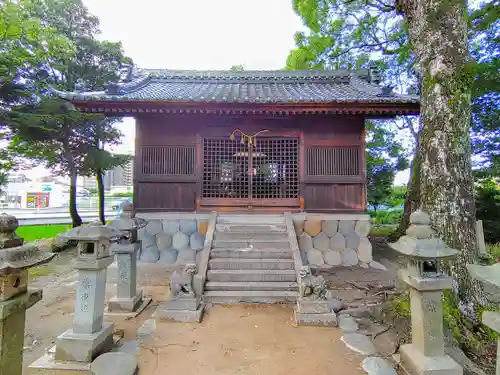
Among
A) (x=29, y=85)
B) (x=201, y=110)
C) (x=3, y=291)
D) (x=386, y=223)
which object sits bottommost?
(x=386, y=223)

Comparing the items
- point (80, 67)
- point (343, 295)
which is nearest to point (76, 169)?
point (80, 67)

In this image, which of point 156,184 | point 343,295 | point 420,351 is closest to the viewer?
point 420,351

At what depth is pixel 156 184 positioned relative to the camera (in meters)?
8.18

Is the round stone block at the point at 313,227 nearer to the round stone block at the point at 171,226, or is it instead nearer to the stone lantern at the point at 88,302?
the round stone block at the point at 171,226

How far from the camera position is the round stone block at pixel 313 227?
7.83 m

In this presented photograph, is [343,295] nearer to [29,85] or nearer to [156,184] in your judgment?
[156,184]

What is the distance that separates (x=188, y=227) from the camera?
793 cm

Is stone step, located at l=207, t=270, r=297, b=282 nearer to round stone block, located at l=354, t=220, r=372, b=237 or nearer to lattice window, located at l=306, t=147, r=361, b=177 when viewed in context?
round stone block, located at l=354, t=220, r=372, b=237

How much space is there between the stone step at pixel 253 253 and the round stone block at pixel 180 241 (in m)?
1.84

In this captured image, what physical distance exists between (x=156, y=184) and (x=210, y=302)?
14.3ft

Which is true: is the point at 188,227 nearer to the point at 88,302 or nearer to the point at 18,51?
the point at 88,302

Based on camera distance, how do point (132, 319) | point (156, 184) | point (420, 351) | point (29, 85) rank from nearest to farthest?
1. point (420, 351)
2. point (132, 319)
3. point (156, 184)
4. point (29, 85)

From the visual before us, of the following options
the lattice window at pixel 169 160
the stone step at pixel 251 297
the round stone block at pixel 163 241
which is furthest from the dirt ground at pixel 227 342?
the lattice window at pixel 169 160

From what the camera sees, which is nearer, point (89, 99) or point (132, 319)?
point (132, 319)
